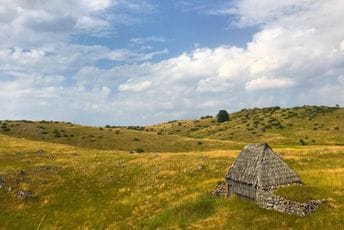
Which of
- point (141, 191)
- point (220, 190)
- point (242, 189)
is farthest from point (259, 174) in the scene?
point (141, 191)

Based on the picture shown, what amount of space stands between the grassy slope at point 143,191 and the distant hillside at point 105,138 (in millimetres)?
23387

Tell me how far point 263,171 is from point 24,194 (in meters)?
30.9

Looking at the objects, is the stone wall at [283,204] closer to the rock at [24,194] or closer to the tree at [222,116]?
the rock at [24,194]

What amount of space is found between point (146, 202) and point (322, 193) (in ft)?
70.1

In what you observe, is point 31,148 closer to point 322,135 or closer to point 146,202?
point 146,202

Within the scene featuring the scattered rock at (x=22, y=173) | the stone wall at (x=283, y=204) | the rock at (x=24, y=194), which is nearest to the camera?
the stone wall at (x=283, y=204)

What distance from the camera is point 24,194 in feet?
183

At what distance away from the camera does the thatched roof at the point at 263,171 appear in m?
39.9

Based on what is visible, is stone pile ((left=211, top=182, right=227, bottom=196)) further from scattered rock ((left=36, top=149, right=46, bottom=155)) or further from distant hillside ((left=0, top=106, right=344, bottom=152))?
distant hillside ((left=0, top=106, right=344, bottom=152))

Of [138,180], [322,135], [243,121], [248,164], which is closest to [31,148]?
[138,180]

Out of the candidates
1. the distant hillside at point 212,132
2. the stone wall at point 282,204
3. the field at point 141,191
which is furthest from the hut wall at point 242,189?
the distant hillside at point 212,132

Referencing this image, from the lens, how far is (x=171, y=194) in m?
52.1

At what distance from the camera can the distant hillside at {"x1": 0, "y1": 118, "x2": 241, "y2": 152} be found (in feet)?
320

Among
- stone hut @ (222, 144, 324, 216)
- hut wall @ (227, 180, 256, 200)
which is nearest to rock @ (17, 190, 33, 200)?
stone hut @ (222, 144, 324, 216)
